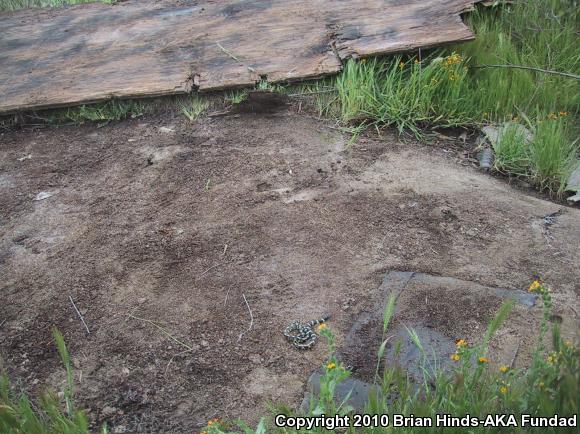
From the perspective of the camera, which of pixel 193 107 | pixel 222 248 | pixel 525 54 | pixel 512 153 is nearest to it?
pixel 222 248

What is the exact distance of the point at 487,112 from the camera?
3.68 metres

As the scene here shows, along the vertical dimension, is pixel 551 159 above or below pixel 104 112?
below

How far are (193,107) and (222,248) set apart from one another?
1420mm

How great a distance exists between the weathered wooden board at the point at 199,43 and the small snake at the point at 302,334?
6.51 ft

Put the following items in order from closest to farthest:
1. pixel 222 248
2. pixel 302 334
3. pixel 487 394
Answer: pixel 487 394, pixel 302 334, pixel 222 248

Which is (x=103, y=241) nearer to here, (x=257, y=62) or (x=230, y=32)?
(x=257, y=62)

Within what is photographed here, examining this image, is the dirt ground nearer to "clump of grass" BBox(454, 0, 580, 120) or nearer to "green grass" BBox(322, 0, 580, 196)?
"green grass" BBox(322, 0, 580, 196)

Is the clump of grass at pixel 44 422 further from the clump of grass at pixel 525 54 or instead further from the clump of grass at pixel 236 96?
the clump of grass at pixel 525 54

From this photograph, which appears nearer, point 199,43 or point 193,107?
point 193,107

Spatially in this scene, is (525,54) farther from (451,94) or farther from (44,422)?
(44,422)

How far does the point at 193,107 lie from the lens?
3.72m

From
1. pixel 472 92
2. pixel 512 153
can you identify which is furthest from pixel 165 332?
pixel 472 92

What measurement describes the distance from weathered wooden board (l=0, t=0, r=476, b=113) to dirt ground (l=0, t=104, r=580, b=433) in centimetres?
36

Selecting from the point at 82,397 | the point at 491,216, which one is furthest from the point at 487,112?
the point at 82,397
